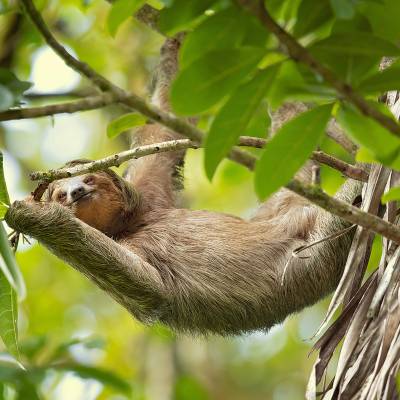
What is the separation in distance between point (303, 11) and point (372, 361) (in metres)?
1.65

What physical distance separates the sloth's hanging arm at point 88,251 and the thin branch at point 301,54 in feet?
10.6

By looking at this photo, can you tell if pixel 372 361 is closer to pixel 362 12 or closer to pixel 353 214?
pixel 353 214

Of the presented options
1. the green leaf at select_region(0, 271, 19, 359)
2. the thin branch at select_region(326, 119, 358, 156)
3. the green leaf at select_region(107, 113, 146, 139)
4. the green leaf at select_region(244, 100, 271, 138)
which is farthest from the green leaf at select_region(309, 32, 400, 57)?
the thin branch at select_region(326, 119, 358, 156)

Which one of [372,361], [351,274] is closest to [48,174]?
[351,274]

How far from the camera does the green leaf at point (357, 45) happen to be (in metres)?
2.48

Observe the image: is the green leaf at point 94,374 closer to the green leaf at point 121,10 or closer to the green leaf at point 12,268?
the green leaf at point 12,268

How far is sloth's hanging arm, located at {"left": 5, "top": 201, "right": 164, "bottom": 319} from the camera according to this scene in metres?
5.41

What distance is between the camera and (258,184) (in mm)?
2695

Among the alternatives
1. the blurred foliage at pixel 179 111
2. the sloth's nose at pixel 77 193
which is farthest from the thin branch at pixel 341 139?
the sloth's nose at pixel 77 193

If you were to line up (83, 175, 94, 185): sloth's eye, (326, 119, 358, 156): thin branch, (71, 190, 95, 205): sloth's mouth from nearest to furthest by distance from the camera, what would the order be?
1. (326, 119, 358, 156): thin branch
2. (71, 190, 95, 205): sloth's mouth
3. (83, 175, 94, 185): sloth's eye

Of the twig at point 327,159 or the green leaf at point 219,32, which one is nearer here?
the green leaf at point 219,32

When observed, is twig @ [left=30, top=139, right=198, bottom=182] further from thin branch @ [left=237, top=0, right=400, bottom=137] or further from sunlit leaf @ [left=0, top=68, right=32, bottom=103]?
thin branch @ [left=237, top=0, right=400, bottom=137]

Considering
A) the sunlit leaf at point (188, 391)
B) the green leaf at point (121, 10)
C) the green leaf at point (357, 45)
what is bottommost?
the sunlit leaf at point (188, 391)

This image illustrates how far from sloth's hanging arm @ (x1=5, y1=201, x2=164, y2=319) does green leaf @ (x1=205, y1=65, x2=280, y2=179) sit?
2.92m
